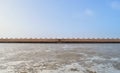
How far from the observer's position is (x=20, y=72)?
354 cm

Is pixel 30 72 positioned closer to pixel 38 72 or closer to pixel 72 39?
pixel 38 72

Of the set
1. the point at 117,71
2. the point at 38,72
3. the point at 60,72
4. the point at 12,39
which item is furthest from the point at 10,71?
the point at 12,39

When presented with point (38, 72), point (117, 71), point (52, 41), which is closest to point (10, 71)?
point (38, 72)

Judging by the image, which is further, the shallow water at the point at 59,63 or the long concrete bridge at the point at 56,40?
the long concrete bridge at the point at 56,40

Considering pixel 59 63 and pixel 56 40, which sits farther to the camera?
pixel 56 40

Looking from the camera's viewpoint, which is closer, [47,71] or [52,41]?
[47,71]

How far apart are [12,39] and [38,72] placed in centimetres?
1232

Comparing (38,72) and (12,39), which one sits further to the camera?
(12,39)

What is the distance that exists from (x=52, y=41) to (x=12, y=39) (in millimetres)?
3707

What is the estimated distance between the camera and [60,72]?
357cm

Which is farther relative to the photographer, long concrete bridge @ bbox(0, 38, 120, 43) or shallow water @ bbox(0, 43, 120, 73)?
long concrete bridge @ bbox(0, 38, 120, 43)

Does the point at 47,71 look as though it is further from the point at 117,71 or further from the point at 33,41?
the point at 33,41

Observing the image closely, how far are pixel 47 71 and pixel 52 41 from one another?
10.9m

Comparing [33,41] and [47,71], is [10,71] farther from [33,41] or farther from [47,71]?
[33,41]
